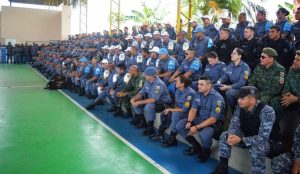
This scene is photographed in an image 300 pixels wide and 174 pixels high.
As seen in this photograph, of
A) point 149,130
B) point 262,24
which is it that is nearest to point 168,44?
point 262,24

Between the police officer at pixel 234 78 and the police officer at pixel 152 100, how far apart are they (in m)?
1.13

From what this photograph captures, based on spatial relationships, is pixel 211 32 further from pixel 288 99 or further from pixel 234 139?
pixel 234 139

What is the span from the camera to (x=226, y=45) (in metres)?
6.24

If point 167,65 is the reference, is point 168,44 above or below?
above

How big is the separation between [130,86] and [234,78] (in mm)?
2690

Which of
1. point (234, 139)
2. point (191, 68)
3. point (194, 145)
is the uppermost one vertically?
point (191, 68)

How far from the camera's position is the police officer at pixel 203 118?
14.4 ft

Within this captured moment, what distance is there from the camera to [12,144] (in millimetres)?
4918

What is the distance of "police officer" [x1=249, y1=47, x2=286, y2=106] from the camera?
431 cm

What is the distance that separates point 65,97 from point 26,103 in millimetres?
1422

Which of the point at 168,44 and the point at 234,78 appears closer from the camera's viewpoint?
the point at 234,78

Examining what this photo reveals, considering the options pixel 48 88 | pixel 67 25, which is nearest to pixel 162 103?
pixel 48 88

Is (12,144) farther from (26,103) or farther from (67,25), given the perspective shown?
(67,25)

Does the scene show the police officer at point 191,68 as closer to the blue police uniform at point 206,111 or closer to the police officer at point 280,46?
the blue police uniform at point 206,111
